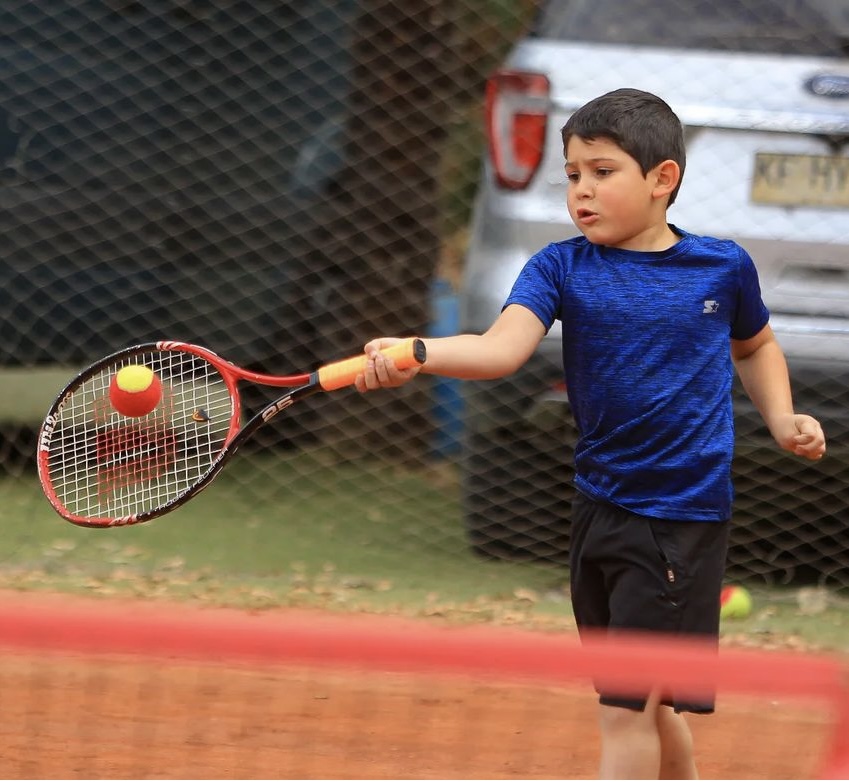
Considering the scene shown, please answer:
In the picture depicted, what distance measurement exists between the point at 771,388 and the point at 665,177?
0.47 meters

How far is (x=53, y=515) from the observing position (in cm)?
601

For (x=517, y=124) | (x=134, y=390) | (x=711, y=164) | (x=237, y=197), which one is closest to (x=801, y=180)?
(x=711, y=164)

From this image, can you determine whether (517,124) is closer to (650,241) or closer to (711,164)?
(711,164)

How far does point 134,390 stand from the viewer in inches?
114

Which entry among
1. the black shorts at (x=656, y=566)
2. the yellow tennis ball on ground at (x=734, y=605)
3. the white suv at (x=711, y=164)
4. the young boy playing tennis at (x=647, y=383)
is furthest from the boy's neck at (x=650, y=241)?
the yellow tennis ball on ground at (x=734, y=605)

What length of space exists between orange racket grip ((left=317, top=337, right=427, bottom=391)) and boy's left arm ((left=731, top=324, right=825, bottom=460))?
735 millimetres

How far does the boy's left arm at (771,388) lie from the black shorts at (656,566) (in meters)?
0.20

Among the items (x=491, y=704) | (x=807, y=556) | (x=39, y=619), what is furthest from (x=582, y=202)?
(x=807, y=556)

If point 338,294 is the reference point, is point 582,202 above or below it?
above

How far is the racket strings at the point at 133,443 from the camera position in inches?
126

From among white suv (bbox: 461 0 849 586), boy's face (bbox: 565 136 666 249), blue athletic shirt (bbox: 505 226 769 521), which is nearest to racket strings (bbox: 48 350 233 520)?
blue athletic shirt (bbox: 505 226 769 521)

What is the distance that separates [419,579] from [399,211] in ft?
6.34

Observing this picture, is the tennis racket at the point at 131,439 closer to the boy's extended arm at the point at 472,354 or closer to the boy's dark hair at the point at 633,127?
the boy's extended arm at the point at 472,354

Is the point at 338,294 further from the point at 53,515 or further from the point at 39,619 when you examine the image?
the point at 39,619
